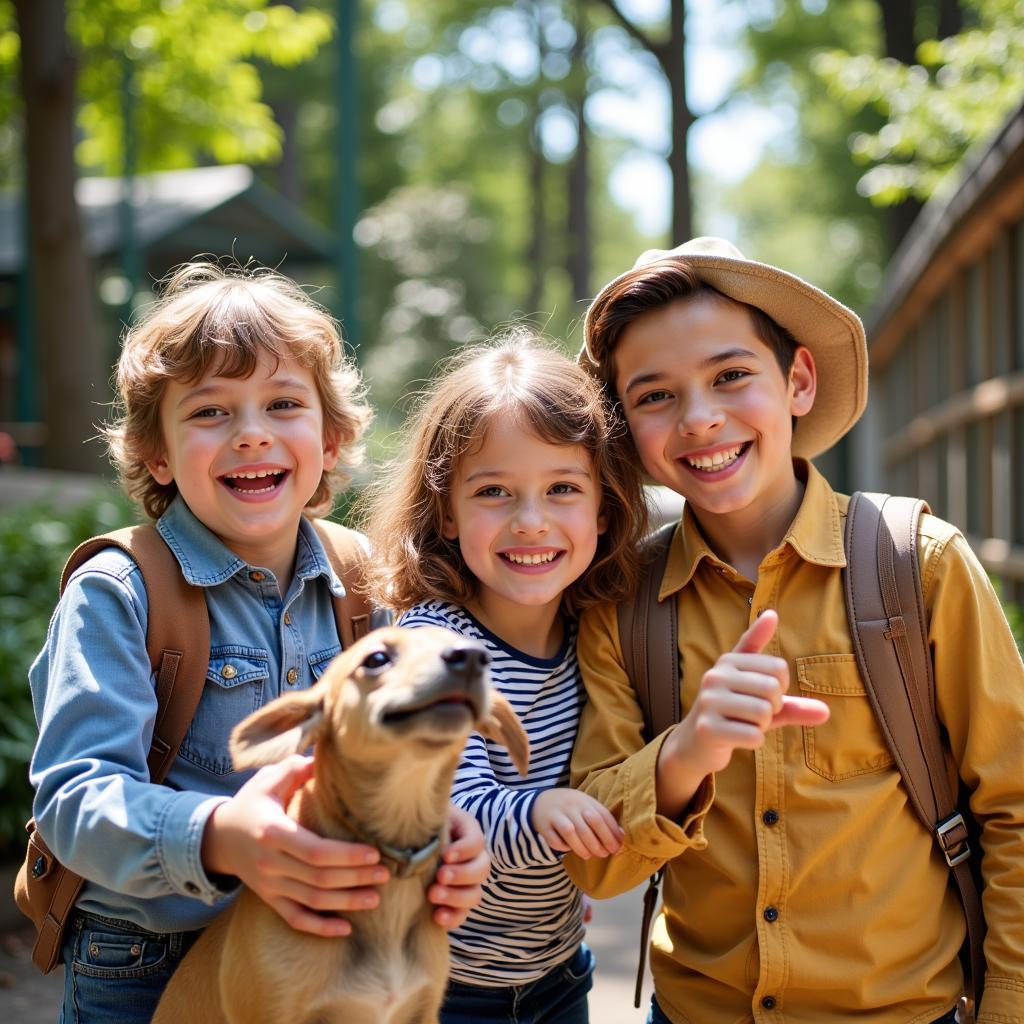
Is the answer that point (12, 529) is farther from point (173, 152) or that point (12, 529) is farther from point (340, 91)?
point (173, 152)

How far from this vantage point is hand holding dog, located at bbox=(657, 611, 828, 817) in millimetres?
2184

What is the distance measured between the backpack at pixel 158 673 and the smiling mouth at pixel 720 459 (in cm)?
119

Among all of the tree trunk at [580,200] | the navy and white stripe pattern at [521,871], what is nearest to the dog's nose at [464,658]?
the navy and white stripe pattern at [521,871]

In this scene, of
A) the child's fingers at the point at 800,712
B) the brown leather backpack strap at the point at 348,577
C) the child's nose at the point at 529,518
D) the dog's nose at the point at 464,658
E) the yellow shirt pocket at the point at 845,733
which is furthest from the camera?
the brown leather backpack strap at the point at 348,577

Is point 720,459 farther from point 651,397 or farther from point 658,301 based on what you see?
point 658,301

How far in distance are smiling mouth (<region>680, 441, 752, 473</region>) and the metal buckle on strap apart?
36.4 inches

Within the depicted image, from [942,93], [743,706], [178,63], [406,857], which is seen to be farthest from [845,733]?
[178,63]

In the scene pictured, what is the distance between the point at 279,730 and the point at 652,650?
3.21ft

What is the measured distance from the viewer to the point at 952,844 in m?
2.60

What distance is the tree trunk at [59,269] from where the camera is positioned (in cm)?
1371

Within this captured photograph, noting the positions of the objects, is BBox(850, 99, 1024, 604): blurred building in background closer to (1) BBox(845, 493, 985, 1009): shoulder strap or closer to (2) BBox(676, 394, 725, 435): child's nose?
(2) BBox(676, 394, 725, 435): child's nose

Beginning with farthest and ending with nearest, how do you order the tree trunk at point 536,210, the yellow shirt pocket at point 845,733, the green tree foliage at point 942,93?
the tree trunk at point 536,210 → the green tree foliage at point 942,93 → the yellow shirt pocket at point 845,733

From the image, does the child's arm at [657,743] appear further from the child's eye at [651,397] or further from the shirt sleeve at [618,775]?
the child's eye at [651,397]

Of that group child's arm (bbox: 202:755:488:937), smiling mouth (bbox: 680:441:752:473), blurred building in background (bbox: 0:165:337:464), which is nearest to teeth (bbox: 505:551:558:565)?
smiling mouth (bbox: 680:441:752:473)
